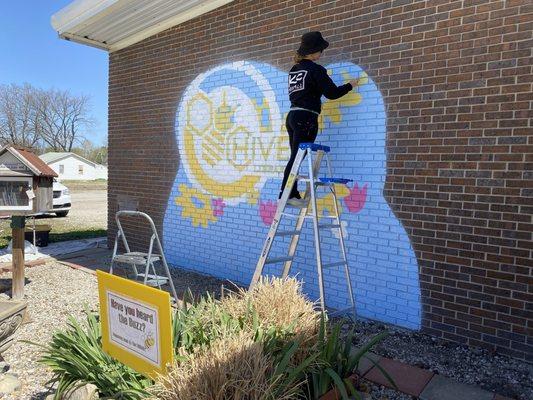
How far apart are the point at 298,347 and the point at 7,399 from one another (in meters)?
2.19

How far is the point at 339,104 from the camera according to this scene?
4895mm

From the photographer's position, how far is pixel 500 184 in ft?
12.5

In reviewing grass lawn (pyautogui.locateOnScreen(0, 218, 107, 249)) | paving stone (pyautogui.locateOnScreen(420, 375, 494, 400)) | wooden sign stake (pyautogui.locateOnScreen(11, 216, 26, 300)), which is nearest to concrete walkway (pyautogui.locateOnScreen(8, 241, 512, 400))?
paving stone (pyautogui.locateOnScreen(420, 375, 494, 400))

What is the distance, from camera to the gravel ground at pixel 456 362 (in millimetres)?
3225

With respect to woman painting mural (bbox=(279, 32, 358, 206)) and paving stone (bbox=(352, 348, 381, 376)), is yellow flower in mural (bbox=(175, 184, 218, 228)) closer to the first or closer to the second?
woman painting mural (bbox=(279, 32, 358, 206))

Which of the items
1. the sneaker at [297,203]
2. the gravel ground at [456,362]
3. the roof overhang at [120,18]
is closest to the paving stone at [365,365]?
the gravel ground at [456,362]

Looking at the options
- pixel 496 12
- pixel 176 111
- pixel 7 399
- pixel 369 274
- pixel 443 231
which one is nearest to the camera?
pixel 7 399

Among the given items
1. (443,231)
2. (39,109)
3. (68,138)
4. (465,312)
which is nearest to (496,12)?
(443,231)

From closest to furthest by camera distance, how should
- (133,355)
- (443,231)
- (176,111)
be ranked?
(133,355) → (443,231) → (176,111)

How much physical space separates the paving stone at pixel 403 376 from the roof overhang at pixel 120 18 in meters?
5.15

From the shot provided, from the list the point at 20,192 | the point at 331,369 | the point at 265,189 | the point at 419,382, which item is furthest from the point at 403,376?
the point at 20,192

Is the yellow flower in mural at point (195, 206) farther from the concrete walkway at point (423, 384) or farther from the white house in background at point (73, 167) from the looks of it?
the white house in background at point (73, 167)

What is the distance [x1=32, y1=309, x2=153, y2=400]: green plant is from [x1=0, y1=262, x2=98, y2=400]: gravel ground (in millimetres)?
504

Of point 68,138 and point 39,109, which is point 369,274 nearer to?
point 39,109
